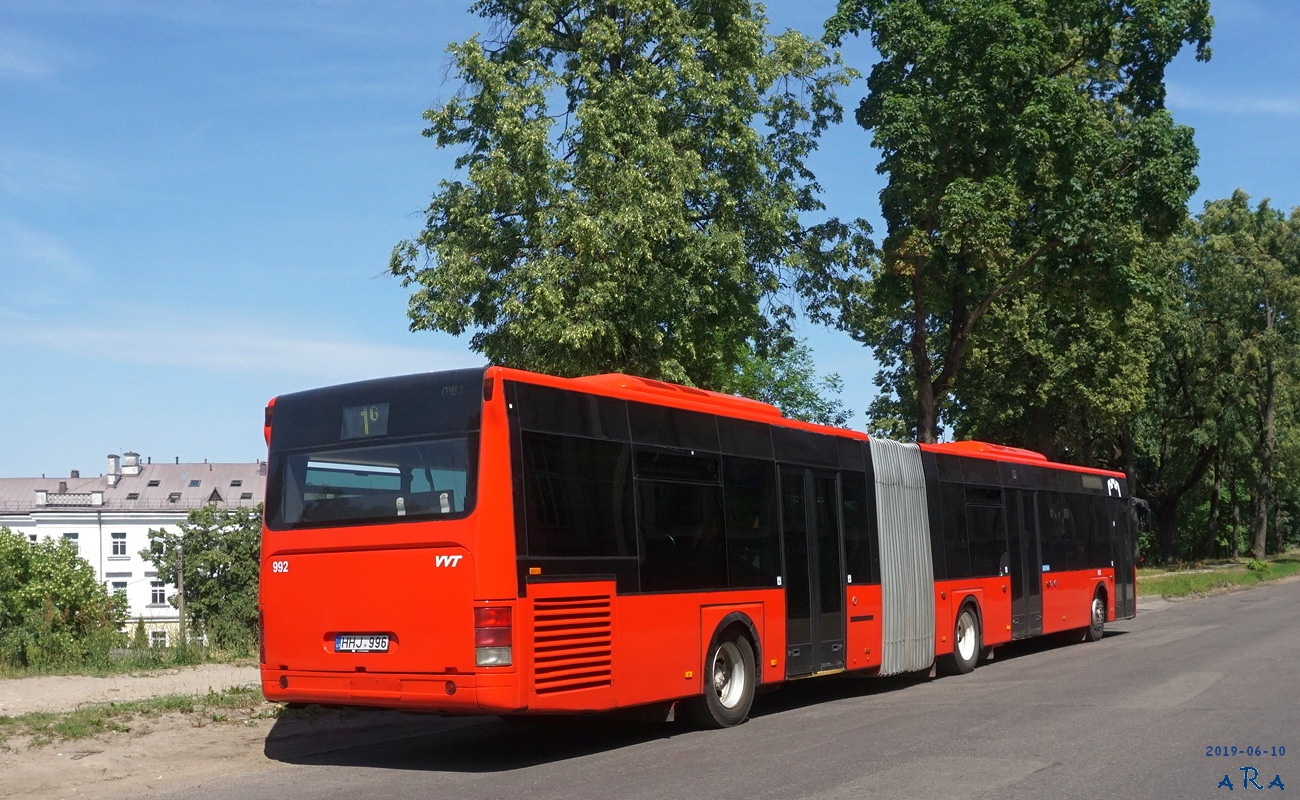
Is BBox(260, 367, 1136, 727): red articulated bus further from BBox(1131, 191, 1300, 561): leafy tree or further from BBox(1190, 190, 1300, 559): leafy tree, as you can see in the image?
BBox(1190, 190, 1300, 559): leafy tree

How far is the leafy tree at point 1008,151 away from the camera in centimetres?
2600

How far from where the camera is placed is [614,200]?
67.7ft

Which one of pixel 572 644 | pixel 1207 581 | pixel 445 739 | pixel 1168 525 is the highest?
pixel 572 644

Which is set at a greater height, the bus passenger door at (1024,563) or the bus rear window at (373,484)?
the bus rear window at (373,484)

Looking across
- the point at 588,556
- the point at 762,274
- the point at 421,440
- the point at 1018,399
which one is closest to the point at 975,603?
the point at 762,274

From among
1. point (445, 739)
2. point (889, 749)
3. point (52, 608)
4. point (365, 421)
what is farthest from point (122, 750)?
point (52, 608)

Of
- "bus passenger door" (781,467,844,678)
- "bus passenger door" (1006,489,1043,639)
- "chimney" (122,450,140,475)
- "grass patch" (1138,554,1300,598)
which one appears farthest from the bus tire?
"chimney" (122,450,140,475)

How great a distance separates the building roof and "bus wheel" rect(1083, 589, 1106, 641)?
323ft

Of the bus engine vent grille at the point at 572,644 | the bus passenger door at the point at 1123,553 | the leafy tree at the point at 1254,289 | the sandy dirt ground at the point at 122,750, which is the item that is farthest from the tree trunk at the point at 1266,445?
the sandy dirt ground at the point at 122,750

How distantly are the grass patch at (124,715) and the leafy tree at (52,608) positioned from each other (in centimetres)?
368

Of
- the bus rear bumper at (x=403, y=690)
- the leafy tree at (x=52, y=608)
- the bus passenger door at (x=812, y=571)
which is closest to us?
the bus rear bumper at (x=403, y=690)

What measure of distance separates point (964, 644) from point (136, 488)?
11191 cm

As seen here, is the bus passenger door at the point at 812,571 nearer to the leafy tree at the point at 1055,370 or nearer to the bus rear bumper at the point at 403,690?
the bus rear bumper at the point at 403,690

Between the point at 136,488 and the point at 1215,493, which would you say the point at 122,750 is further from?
the point at 136,488
